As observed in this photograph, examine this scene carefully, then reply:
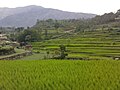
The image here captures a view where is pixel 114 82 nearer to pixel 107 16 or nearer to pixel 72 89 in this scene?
Result: pixel 72 89

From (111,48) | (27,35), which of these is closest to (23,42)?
(27,35)

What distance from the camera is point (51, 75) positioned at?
1878 centimetres

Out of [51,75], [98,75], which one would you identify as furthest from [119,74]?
[51,75]

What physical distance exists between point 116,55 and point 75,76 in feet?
68.3

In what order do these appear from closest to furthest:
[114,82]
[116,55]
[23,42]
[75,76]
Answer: [114,82]
[75,76]
[116,55]
[23,42]

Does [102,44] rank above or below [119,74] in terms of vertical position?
below

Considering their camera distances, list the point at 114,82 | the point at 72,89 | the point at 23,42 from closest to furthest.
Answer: the point at 72,89, the point at 114,82, the point at 23,42

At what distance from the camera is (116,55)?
3803cm

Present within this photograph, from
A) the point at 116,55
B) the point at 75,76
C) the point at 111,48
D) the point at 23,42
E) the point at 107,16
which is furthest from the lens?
the point at 107,16

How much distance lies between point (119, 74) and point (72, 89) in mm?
4692

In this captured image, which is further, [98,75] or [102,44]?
[102,44]

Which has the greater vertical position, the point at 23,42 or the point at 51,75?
the point at 51,75

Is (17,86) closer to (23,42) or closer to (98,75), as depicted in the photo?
(98,75)

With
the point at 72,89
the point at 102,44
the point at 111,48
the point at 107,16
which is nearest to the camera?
the point at 72,89
